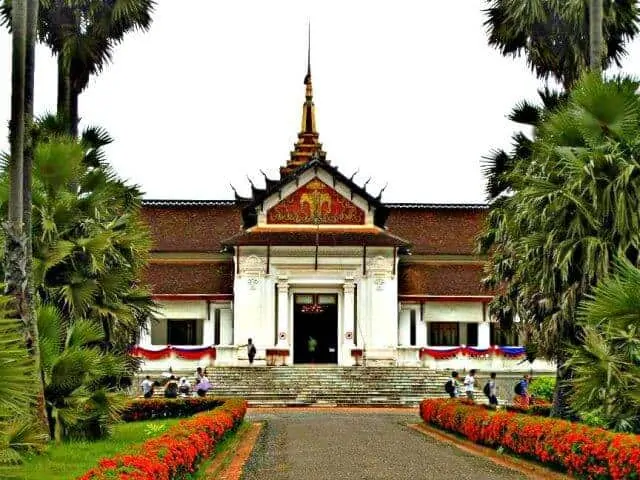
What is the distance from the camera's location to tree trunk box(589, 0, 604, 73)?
64.3 feet

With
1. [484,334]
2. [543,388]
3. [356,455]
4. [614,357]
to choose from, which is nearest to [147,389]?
[543,388]

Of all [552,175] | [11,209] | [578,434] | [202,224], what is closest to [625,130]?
[552,175]

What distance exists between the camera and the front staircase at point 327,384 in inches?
1389

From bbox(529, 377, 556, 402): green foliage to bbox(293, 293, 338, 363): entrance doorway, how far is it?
8414 millimetres

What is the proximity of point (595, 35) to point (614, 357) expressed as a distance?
8.54 meters

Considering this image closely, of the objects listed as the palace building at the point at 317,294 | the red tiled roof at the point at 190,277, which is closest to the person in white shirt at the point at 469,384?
the palace building at the point at 317,294

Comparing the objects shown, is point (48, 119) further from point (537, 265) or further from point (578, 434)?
point (578, 434)

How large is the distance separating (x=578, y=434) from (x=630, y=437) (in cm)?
153

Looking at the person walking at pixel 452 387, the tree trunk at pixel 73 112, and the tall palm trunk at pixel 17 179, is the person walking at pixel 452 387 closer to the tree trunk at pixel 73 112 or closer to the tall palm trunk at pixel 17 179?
the tree trunk at pixel 73 112

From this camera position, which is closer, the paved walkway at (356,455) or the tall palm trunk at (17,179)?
the paved walkway at (356,455)

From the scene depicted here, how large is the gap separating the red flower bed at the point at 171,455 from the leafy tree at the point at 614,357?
504 centimetres

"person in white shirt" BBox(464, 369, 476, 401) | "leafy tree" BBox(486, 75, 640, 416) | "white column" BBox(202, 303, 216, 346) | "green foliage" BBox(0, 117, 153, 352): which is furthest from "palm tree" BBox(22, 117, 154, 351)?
"white column" BBox(202, 303, 216, 346)

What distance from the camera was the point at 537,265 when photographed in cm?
Result: 1822

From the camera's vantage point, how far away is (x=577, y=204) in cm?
1686
